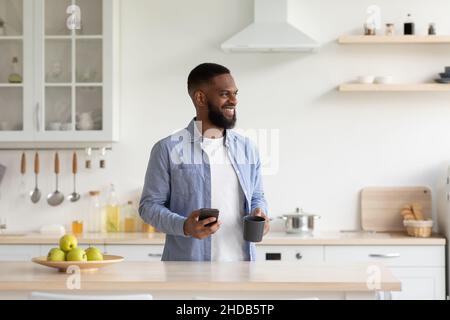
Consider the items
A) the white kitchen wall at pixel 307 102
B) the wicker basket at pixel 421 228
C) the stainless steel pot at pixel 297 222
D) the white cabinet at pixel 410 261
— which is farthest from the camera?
the white kitchen wall at pixel 307 102

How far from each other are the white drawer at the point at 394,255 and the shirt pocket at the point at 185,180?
148 centimetres

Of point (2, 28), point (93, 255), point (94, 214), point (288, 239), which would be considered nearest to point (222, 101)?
point (93, 255)

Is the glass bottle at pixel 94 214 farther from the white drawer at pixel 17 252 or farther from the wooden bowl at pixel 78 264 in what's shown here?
the wooden bowl at pixel 78 264

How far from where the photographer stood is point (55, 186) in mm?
5055

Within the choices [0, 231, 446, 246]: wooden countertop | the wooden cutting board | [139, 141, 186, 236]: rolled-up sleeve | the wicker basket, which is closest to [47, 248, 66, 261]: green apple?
[139, 141, 186, 236]: rolled-up sleeve

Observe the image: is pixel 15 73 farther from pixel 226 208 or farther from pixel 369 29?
pixel 226 208

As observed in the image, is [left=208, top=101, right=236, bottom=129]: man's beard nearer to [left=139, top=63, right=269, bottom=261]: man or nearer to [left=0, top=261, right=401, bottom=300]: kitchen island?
[left=139, top=63, right=269, bottom=261]: man

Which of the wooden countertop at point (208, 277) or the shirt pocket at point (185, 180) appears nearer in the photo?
the wooden countertop at point (208, 277)

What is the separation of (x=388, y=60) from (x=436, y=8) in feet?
1.35

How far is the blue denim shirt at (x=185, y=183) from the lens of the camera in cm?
314

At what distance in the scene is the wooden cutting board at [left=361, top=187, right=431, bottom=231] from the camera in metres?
4.91

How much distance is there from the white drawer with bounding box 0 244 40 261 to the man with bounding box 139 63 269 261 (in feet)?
5.04

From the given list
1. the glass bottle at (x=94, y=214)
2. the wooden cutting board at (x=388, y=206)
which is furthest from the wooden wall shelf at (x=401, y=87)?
the glass bottle at (x=94, y=214)
